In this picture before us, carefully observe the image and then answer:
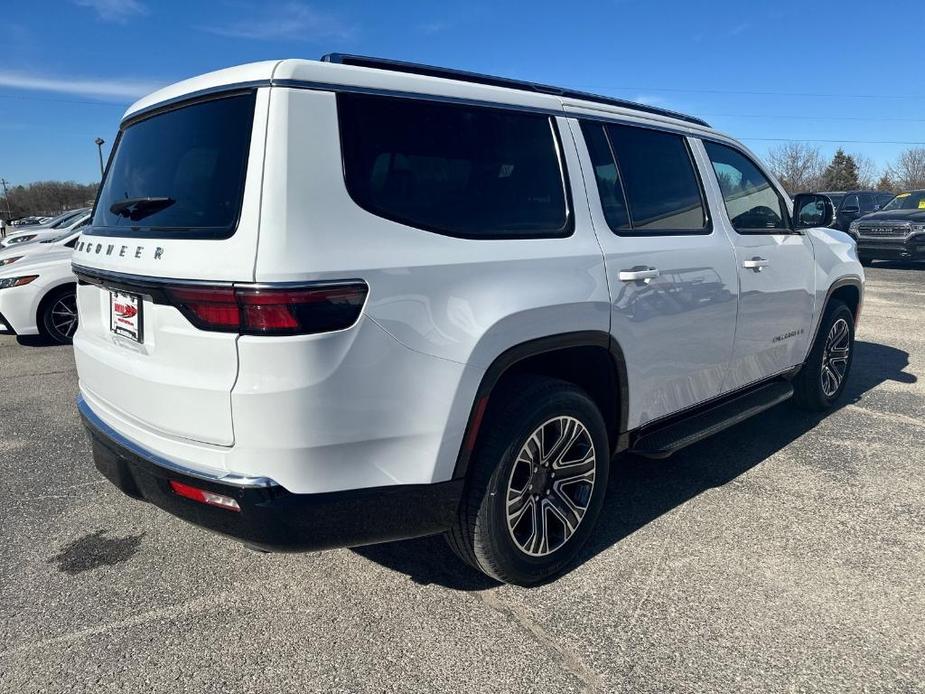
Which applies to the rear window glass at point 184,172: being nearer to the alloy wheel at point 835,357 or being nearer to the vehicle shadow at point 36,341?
the alloy wheel at point 835,357

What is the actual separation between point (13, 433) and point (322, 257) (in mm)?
3944

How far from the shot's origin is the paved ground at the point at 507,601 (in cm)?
227

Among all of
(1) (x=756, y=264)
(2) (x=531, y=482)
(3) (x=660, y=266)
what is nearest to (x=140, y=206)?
(2) (x=531, y=482)

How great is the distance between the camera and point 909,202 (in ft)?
53.5

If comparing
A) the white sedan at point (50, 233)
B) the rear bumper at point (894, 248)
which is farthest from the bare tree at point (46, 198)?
the rear bumper at point (894, 248)

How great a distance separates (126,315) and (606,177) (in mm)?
2049

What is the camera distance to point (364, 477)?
218 centimetres

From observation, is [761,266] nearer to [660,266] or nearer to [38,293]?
[660,266]

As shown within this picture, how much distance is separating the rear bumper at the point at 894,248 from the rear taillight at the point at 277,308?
54.3 feet

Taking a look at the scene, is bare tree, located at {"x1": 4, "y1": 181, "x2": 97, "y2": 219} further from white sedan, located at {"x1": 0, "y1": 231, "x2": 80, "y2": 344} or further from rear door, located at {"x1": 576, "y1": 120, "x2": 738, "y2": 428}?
rear door, located at {"x1": 576, "y1": 120, "x2": 738, "y2": 428}

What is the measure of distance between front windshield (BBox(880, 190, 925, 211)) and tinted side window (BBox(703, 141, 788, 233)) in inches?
577

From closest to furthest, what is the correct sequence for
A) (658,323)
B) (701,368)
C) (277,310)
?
(277,310)
(658,323)
(701,368)

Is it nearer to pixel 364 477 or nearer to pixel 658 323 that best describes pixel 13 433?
pixel 364 477

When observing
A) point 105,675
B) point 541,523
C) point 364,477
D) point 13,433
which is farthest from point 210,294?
point 13,433
